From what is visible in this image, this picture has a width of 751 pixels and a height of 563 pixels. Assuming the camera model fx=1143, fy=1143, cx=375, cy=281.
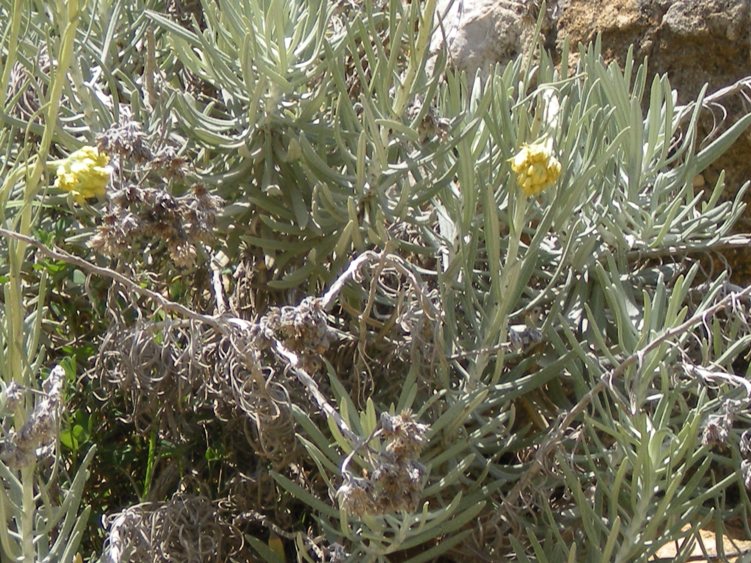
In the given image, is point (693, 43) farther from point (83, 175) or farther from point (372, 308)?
point (83, 175)

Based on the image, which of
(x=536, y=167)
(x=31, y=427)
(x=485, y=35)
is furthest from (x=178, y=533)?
(x=485, y=35)

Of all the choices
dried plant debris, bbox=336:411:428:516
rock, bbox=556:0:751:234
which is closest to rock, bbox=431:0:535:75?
rock, bbox=556:0:751:234

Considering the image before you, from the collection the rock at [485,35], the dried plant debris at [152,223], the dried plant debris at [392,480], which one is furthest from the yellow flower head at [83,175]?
the rock at [485,35]

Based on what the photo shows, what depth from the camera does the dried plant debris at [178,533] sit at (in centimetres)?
164

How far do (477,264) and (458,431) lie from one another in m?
0.37

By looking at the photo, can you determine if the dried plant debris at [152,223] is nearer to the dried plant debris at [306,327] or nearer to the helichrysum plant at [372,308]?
the helichrysum plant at [372,308]

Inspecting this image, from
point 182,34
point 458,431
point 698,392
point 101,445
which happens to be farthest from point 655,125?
point 101,445

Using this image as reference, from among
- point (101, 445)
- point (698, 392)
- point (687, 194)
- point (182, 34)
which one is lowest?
point (101, 445)

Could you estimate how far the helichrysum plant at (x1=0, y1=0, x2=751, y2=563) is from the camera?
5.14 feet

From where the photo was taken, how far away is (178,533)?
1746 mm

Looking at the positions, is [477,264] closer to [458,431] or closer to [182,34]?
[458,431]

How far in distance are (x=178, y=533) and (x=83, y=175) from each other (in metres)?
0.68

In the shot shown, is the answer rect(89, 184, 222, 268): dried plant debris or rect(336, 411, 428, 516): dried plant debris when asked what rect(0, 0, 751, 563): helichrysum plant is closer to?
rect(89, 184, 222, 268): dried plant debris

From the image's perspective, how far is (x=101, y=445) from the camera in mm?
1998
